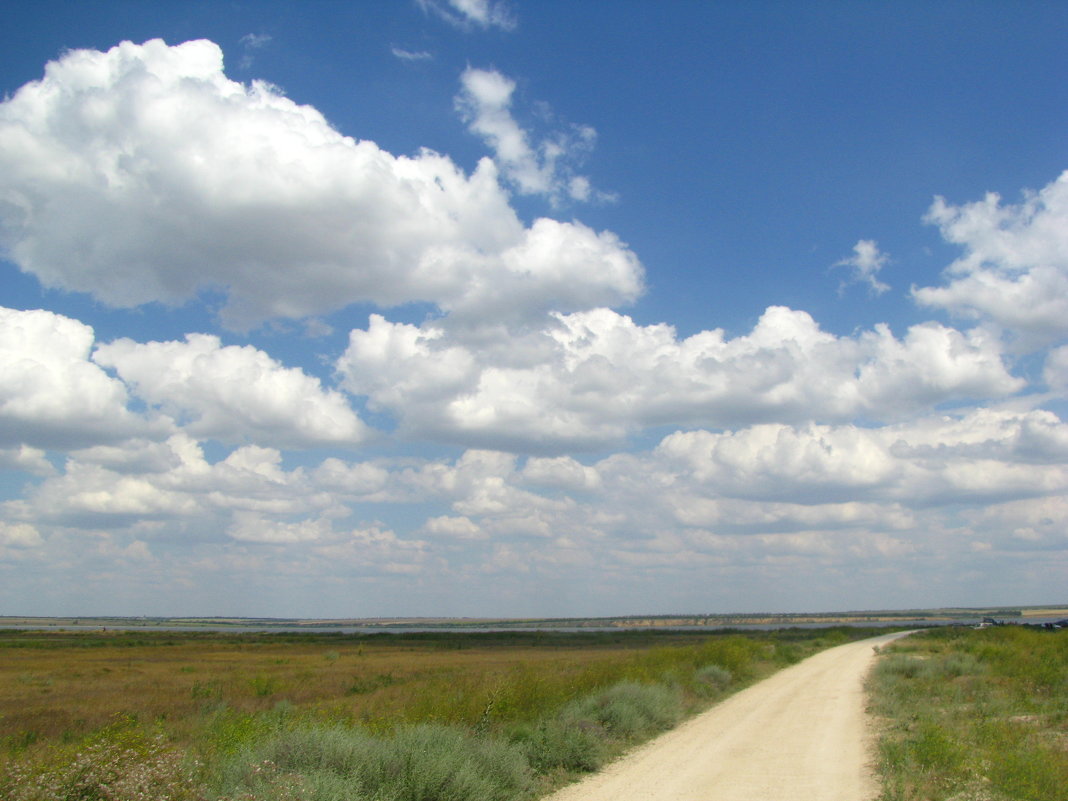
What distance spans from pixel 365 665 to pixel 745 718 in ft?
121

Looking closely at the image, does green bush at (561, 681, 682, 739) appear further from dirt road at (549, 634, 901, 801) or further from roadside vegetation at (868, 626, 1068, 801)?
roadside vegetation at (868, 626, 1068, 801)

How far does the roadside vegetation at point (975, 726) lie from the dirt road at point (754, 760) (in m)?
0.65

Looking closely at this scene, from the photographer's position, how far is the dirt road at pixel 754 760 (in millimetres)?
11062

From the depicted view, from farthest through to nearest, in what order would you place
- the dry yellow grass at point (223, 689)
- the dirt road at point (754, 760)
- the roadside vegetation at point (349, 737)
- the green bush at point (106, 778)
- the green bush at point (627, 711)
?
1. the dry yellow grass at point (223, 689)
2. the green bush at point (627, 711)
3. the dirt road at point (754, 760)
4. the roadside vegetation at point (349, 737)
5. the green bush at point (106, 778)

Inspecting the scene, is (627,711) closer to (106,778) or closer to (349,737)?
(349,737)

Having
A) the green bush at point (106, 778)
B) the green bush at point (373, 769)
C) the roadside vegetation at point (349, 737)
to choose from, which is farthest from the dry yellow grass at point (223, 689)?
the green bush at point (106, 778)

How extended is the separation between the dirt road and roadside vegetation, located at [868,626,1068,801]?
2.14 feet

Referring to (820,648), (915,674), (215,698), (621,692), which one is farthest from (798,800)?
(820,648)

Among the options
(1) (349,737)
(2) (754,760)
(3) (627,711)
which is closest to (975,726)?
(2) (754,760)

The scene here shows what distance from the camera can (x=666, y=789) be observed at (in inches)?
445

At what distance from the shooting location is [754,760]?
44.1ft

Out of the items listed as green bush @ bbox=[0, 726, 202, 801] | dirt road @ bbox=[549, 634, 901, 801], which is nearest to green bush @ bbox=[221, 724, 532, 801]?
green bush @ bbox=[0, 726, 202, 801]

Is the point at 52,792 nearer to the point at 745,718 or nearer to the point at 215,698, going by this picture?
the point at 745,718

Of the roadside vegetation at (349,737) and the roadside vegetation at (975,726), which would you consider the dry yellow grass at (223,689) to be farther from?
the roadside vegetation at (975,726)
